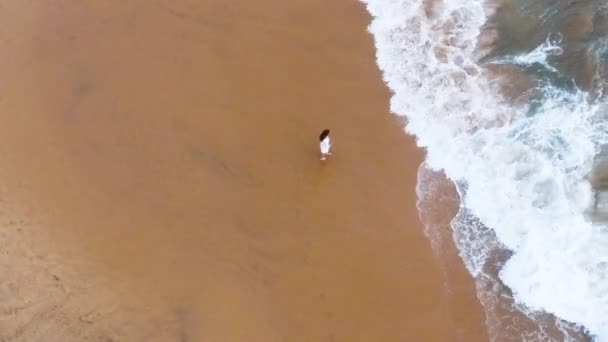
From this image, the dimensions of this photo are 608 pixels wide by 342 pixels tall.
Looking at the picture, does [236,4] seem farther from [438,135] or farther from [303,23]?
[438,135]

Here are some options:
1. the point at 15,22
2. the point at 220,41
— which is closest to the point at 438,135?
the point at 220,41

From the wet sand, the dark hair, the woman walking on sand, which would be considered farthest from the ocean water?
the dark hair

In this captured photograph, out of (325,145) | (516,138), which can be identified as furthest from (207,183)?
(516,138)

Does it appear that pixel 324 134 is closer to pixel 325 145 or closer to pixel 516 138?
pixel 325 145

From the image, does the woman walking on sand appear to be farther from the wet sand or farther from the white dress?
the wet sand

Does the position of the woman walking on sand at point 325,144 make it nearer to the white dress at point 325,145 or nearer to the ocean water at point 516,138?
the white dress at point 325,145

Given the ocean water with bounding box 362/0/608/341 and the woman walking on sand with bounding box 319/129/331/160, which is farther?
the woman walking on sand with bounding box 319/129/331/160

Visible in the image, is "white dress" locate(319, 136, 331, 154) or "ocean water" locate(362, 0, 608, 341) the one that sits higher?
"ocean water" locate(362, 0, 608, 341)
